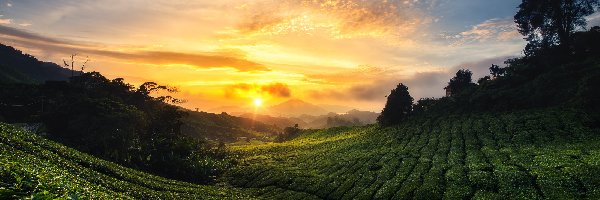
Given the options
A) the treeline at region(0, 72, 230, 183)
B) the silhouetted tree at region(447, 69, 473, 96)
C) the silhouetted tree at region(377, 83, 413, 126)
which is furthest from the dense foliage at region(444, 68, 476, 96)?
the treeline at region(0, 72, 230, 183)

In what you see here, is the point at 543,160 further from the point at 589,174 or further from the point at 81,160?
the point at 81,160

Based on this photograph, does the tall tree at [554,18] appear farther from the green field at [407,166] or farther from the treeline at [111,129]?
the treeline at [111,129]

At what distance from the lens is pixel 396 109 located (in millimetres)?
107312

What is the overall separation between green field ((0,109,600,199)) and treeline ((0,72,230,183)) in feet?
34.3

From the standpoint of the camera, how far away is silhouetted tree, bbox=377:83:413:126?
10706 cm

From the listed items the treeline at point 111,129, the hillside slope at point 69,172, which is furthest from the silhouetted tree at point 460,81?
the hillside slope at point 69,172

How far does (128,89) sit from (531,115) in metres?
115

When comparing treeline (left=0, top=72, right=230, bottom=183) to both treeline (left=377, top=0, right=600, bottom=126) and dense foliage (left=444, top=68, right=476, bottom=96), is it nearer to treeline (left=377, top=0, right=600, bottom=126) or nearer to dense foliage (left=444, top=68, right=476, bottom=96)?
treeline (left=377, top=0, right=600, bottom=126)

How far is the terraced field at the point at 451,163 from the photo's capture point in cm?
4588

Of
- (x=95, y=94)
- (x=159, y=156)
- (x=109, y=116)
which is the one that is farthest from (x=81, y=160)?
(x=95, y=94)

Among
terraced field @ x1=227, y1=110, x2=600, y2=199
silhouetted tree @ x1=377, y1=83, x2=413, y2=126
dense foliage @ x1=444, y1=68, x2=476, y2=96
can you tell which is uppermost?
dense foliage @ x1=444, y1=68, x2=476, y2=96

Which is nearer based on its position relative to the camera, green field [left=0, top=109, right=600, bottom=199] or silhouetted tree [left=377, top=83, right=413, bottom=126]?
green field [left=0, top=109, right=600, bottom=199]

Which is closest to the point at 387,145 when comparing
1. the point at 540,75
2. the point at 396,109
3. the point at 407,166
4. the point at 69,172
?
the point at 407,166

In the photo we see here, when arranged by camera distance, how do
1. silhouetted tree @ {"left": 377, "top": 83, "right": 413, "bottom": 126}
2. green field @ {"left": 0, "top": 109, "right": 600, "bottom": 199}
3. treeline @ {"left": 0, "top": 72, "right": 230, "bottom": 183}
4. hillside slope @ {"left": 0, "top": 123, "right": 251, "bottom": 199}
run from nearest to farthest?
hillside slope @ {"left": 0, "top": 123, "right": 251, "bottom": 199} → green field @ {"left": 0, "top": 109, "right": 600, "bottom": 199} → treeline @ {"left": 0, "top": 72, "right": 230, "bottom": 183} → silhouetted tree @ {"left": 377, "top": 83, "right": 413, "bottom": 126}
